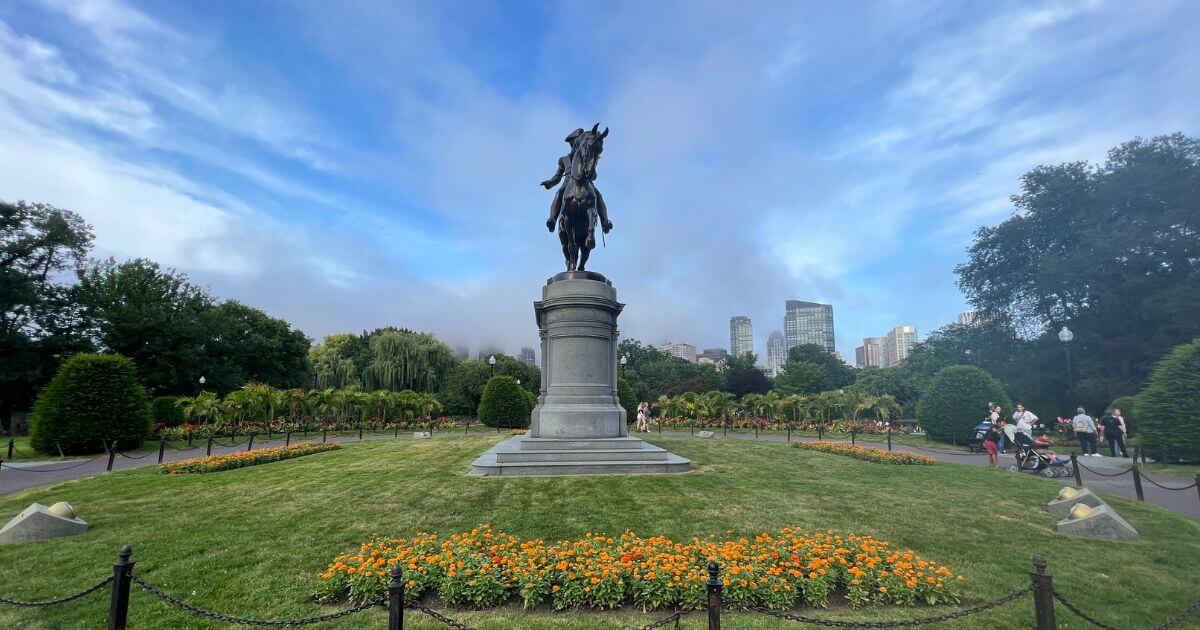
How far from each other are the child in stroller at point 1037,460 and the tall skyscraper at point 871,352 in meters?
179

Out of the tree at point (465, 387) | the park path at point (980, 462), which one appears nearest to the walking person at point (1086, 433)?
the park path at point (980, 462)

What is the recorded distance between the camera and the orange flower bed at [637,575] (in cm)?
552

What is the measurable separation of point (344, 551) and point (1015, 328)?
155 feet

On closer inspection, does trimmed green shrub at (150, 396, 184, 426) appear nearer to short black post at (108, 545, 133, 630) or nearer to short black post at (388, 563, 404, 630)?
short black post at (108, 545, 133, 630)

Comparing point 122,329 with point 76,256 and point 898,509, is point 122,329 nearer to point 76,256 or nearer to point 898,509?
point 76,256

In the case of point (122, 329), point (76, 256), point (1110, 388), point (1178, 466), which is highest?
point (76, 256)

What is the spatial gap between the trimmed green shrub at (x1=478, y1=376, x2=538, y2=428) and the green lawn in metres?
17.9

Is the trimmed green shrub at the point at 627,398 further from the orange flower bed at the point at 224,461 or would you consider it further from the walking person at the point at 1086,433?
the walking person at the point at 1086,433

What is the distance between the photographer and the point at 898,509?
30.3 feet

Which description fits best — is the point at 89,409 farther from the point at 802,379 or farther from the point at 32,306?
the point at 802,379

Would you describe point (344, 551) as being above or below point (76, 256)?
below

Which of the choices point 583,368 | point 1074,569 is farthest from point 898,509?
point 583,368

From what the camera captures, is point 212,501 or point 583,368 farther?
point 583,368

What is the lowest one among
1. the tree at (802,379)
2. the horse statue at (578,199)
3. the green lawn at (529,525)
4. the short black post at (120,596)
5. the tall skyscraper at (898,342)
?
the green lawn at (529,525)
